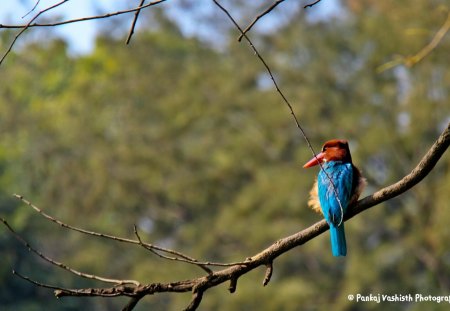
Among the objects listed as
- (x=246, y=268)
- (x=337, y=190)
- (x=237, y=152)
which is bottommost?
(x=246, y=268)

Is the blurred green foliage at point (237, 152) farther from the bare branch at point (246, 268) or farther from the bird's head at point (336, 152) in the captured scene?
the bare branch at point (246, 268)

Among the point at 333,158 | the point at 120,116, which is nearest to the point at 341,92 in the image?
the point at 120,116

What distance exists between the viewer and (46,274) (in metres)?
14.2

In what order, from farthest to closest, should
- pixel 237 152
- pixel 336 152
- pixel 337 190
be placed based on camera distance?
1. pixel 237 152
2. pixel 336 152
3. pixel 337 190

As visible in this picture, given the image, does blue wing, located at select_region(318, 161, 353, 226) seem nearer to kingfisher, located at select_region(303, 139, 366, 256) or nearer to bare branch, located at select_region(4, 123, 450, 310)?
kingfisher, located at select_region(303, 139, 366, 256)

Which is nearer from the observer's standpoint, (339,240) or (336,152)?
(339,240)

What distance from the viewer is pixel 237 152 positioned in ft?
80.3

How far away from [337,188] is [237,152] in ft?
67.3

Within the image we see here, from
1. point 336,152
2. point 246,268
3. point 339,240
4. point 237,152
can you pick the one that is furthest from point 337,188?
point 237,152

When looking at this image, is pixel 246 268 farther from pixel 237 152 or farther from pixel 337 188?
pixel 237 152

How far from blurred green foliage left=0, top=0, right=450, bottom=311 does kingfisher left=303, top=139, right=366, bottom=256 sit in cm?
1224

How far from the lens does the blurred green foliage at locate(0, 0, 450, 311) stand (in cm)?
1995

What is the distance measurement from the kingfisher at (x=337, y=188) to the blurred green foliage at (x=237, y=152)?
12.2 m

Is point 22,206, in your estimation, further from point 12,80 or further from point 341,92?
point 12,80
